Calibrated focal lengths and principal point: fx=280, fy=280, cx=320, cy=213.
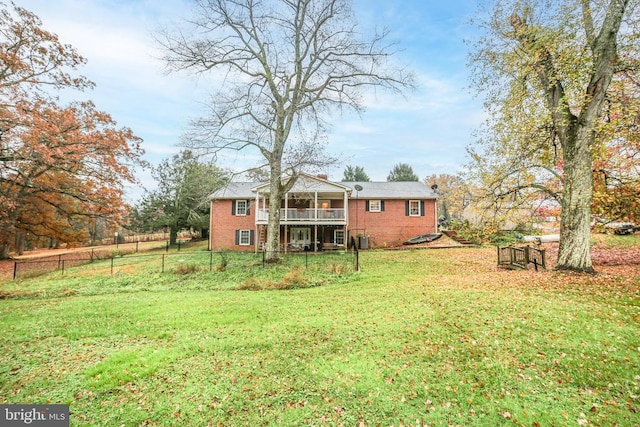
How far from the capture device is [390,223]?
947 inches

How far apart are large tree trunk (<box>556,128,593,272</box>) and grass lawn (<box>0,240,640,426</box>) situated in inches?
42.0

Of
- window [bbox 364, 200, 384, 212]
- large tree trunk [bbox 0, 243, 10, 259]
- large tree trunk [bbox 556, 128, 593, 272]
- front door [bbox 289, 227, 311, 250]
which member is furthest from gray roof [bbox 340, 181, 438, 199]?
large tree trunk [bbox 0, 243, 10, 259]

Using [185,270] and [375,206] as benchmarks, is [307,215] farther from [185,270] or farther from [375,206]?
[185,270]

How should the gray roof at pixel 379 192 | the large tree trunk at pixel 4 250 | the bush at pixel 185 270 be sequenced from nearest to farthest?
the bush at pixel 185 270 < the large tree trunk at pixel 4 250 < the gray roof at pixel 379 192

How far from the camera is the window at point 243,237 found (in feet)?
80.0

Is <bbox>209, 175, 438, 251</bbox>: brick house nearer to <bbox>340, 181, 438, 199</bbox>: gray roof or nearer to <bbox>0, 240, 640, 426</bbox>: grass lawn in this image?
<bbox>340, 181, 438, 199</bbox>: gray roof

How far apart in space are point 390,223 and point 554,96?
1507cm

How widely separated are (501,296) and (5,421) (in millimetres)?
9945

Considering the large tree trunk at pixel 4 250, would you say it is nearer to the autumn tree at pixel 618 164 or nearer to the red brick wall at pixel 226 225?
the red brick wall at pixel 226 225

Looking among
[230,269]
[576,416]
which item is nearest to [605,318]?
[576,416]

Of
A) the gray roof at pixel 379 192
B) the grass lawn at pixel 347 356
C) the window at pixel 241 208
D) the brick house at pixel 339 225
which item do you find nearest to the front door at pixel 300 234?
the brick house at pixel 339 225

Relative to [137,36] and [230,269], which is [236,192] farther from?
[137,36]

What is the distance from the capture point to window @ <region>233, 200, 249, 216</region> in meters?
24.5

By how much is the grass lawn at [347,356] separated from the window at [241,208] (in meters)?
15.4
